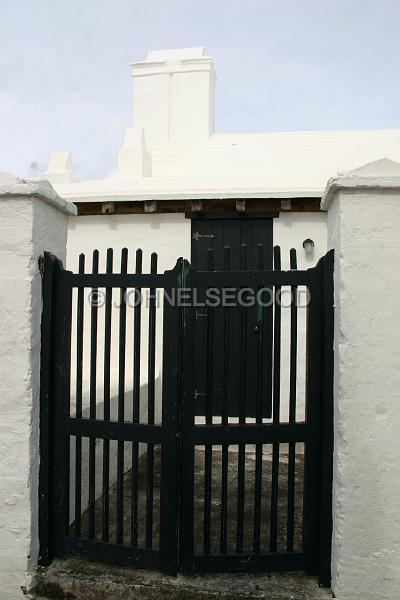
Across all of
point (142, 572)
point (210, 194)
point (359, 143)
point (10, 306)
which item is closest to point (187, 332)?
point (10, 306)

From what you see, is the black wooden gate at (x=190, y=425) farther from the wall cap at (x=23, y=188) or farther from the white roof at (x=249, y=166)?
the white roof at (x=249, y=166)

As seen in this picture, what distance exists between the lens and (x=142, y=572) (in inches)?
106

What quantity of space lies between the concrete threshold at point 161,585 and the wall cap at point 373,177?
224 cm

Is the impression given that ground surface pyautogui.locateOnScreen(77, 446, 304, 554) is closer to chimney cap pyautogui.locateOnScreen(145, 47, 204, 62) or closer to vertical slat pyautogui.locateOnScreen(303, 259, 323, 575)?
vertical slat pyautogui.locateOnScreen(303, 259, 323, 575)

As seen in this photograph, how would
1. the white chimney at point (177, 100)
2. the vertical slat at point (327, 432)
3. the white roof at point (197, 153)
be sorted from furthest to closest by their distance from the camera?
the white chimney at point (177, 100), the white roof at point (197, 153), the vertical slat at point (327, 432)

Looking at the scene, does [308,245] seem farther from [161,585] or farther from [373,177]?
[161,585]

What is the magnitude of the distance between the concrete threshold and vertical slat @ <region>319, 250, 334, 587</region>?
174mm

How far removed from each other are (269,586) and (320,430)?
2.99ft

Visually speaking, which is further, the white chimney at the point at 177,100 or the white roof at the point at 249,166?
the white chimney at the point at 177,100

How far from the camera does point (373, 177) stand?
2.46 metres

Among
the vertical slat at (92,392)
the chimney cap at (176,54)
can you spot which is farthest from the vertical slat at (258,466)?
the chimney cap at (176,54)

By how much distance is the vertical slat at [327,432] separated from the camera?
2.59 metres

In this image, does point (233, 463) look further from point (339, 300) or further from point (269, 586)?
point (339, 300)

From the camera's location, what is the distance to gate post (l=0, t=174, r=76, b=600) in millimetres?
2678
